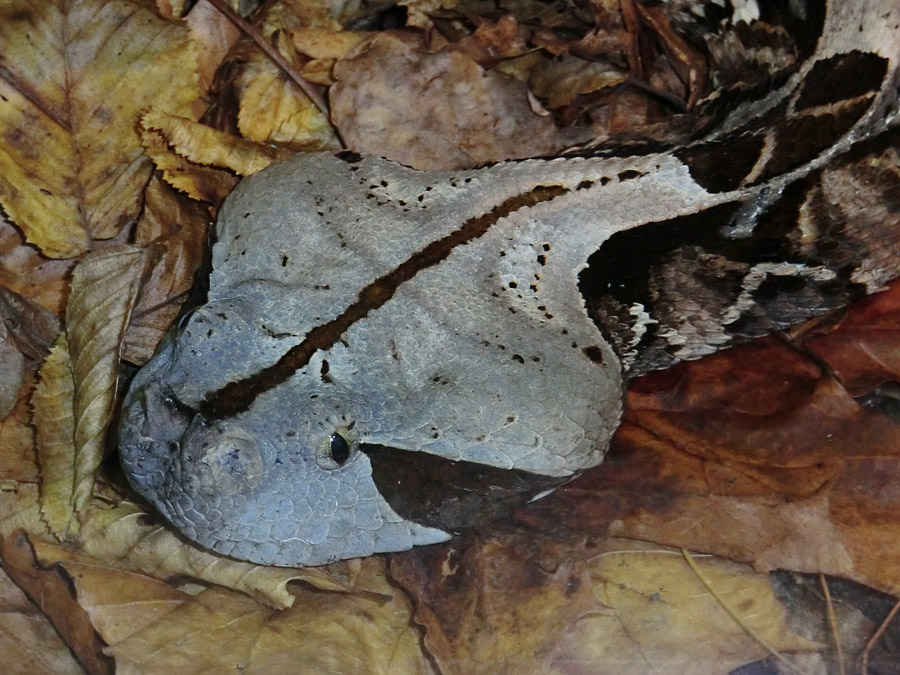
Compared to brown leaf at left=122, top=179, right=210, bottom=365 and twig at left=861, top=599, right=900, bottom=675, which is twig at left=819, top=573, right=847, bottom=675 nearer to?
twig at left=861, top=599, right=900, bottom=675

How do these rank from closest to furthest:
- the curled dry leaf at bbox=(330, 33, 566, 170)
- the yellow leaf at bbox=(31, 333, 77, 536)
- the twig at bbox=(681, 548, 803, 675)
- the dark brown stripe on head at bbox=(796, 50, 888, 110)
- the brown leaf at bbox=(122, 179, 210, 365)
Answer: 1. the dark brown stripe on head at bbox=(796, 50, 888, 110)
2. the twig at bbox=(681, 548, 803, 675)
3. the yellow leaf at bbox=(31, 333, 77, 536)
4. the brown leaf at bbox=(122, 179, 210, 365)
5. the curled dry leaf at bbox=(330, 33, 566, 170)

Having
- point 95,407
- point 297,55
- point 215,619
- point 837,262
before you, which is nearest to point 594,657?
point 215,619

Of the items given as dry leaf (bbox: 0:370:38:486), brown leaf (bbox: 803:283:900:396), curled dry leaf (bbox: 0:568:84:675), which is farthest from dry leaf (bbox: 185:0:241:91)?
brown leaf (bbox: 803:283:900:396)

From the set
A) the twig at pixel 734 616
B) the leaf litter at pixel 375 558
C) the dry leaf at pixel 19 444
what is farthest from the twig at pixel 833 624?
the dry leaf at pixel 19 444

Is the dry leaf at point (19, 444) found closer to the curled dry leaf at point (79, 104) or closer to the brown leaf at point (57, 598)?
the brown leaf at point (57, 598)

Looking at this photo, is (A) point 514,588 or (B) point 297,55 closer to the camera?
(A) point 514,588

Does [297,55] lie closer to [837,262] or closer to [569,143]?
[569,143]
